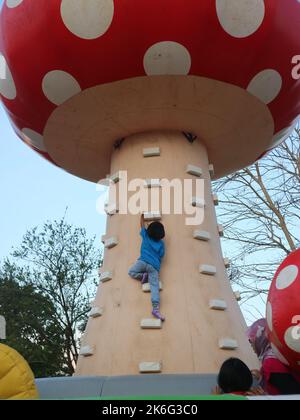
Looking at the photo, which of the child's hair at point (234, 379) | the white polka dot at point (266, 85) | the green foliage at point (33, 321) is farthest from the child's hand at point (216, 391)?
the green foliage at point (33, 321)

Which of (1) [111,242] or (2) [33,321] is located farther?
(2) [33,321]

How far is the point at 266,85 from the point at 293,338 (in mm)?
2532

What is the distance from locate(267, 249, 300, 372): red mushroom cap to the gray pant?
138 centimetres

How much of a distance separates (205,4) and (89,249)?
12.7 metres

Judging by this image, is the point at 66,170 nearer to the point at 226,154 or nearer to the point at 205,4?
the point at 226,154

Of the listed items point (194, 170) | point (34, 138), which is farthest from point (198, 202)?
point (34, 138)

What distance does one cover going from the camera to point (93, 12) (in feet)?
12.9

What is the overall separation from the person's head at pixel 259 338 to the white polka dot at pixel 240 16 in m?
2.33

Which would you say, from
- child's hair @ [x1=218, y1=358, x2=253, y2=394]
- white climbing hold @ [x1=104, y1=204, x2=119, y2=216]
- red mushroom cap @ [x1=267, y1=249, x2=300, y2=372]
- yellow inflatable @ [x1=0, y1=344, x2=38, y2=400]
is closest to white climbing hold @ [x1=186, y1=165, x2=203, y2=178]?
white climbing hold @ [x1=104, y1=204, x2=119, y2=216]

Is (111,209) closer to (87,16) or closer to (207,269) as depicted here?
(207,269)

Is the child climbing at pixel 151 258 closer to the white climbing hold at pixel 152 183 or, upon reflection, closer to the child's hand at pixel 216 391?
the white climbing hold at pixel 152 183

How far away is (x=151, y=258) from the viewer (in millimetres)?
4215

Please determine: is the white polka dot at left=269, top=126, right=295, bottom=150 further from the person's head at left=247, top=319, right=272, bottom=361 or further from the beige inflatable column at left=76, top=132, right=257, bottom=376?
the person's head at left=247, top=319, right=272, bottom=361

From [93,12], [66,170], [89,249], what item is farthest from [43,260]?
[93,12]
